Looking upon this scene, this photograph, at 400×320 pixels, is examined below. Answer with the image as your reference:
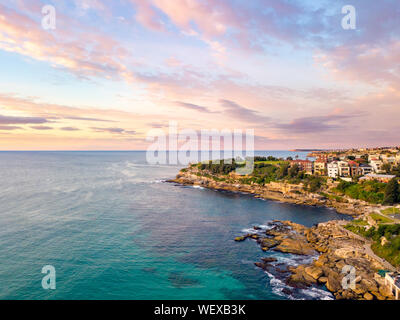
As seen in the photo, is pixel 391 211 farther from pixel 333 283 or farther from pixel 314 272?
pixel 333 283

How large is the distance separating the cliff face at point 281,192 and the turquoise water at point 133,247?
16.8 feet

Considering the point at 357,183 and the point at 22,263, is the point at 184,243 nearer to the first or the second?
the point at 22,263

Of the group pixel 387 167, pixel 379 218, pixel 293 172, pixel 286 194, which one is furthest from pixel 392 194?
pixel 387 167

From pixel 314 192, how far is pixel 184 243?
4654 centimetres

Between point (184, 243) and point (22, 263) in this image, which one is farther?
point (184, 243)

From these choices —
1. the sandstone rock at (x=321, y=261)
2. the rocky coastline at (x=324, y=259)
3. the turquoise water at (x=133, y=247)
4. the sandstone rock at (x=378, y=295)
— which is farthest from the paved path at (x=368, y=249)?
the turquoise water at (x=133, y=247)

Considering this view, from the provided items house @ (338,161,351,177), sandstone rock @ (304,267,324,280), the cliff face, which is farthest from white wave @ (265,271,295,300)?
house @ (338,161,351,177)

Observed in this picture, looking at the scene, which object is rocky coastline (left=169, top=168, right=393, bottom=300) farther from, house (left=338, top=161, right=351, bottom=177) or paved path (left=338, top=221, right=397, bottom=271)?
house (left=338, top=161, right=351, bottom=177)

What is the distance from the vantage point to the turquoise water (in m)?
24.5

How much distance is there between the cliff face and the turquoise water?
5110 millimetres

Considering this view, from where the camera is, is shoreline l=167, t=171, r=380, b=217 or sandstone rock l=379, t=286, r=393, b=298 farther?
shoreline l=167, t=171, r=380, b=217

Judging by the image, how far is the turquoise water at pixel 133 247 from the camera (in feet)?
80.4
